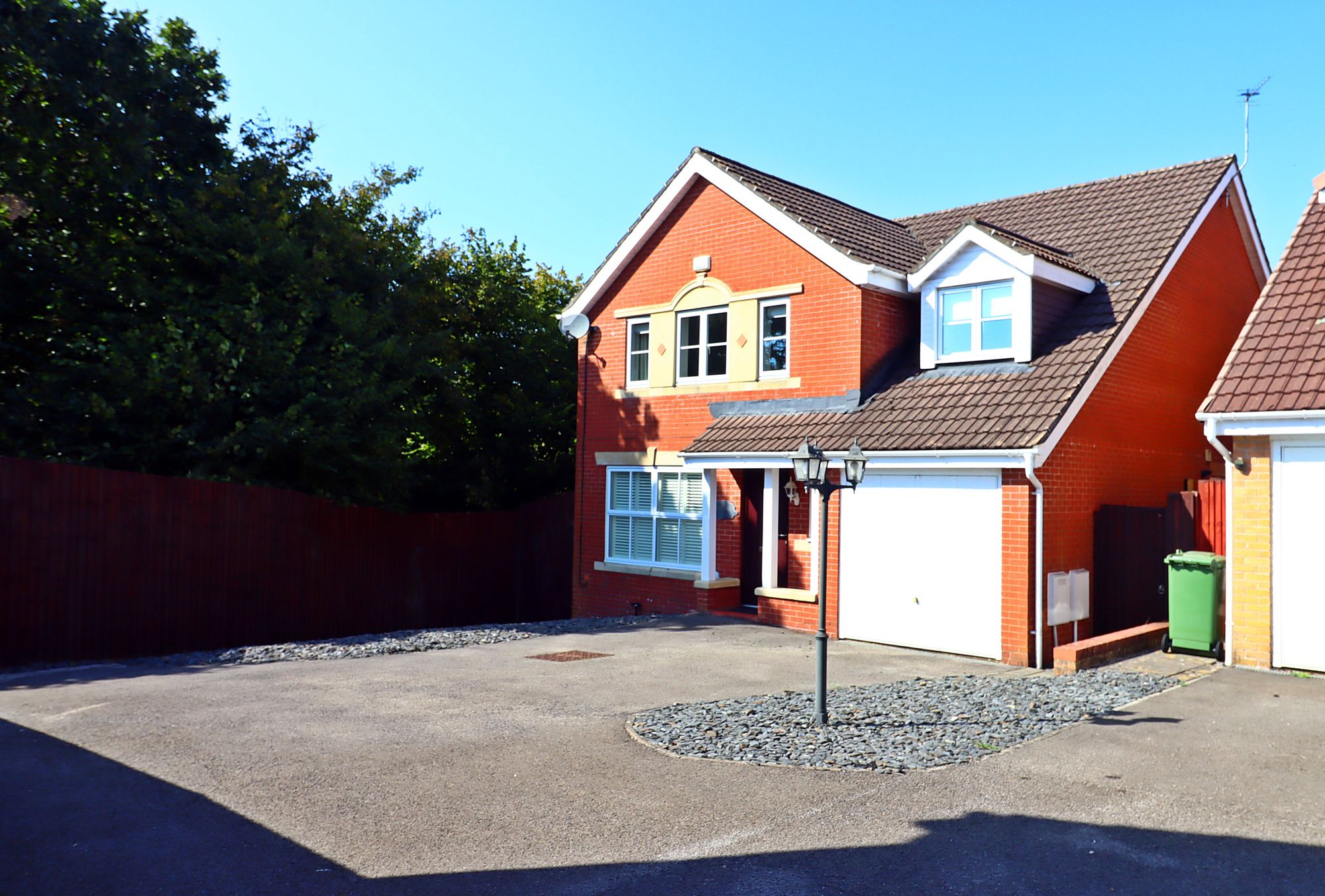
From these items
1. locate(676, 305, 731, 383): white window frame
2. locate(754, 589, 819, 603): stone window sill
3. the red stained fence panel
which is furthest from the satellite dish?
the red stained fence panel

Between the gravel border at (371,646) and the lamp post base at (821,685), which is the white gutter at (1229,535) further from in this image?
the gravel border at (371,646)

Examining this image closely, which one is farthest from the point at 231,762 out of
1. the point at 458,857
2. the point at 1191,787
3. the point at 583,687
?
the point at 1191,787

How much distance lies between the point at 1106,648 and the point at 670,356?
9.12m

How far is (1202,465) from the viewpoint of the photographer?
17.3 m

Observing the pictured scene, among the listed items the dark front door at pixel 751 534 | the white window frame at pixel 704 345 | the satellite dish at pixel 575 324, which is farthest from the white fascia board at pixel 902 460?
the satellite dish at pixel 575 324

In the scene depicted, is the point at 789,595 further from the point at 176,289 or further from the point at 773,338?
the point at 176,289

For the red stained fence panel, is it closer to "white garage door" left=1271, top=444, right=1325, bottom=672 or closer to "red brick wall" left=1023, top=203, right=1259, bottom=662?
"red brick wall" left=1023, top=203, right=1259, bottom=662

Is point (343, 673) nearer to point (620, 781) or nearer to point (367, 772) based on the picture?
point (367, 772)

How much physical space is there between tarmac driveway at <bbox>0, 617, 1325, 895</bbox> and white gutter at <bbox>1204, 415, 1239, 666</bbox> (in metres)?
1.81

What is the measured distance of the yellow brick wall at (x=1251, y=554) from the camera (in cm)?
1165

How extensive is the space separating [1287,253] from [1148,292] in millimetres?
1837

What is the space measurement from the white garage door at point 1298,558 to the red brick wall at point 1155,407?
96.8 inches

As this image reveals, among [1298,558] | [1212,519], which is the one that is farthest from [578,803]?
[1212,519]

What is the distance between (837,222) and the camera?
17.4 meters
